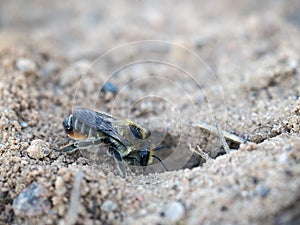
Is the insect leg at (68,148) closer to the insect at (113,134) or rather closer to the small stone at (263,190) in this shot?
the insect at (113,134)

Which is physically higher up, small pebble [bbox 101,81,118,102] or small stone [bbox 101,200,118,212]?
small pebble [bbox 101,81,118,102]

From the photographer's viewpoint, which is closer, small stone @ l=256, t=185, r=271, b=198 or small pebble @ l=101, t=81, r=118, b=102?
small stone @ l=256, t=185, r=271, b=198

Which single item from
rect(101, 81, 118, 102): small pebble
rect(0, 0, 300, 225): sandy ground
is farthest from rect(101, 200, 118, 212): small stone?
rect(101, 81, 118, 102): small pebble

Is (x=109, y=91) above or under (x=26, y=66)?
under

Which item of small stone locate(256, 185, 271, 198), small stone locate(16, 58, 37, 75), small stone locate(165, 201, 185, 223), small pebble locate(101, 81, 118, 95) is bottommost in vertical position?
small stone locate(165, 201, 185, 223)

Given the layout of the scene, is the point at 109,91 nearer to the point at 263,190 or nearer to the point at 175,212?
the point at 175,212

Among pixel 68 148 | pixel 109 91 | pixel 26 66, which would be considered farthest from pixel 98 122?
pixel 26 66

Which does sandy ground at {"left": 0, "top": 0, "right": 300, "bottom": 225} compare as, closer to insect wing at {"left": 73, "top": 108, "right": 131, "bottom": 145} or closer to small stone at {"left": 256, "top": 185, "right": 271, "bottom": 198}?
small stone at {"left": 256, "top": 185, "right": 271, "bottom": 198}
